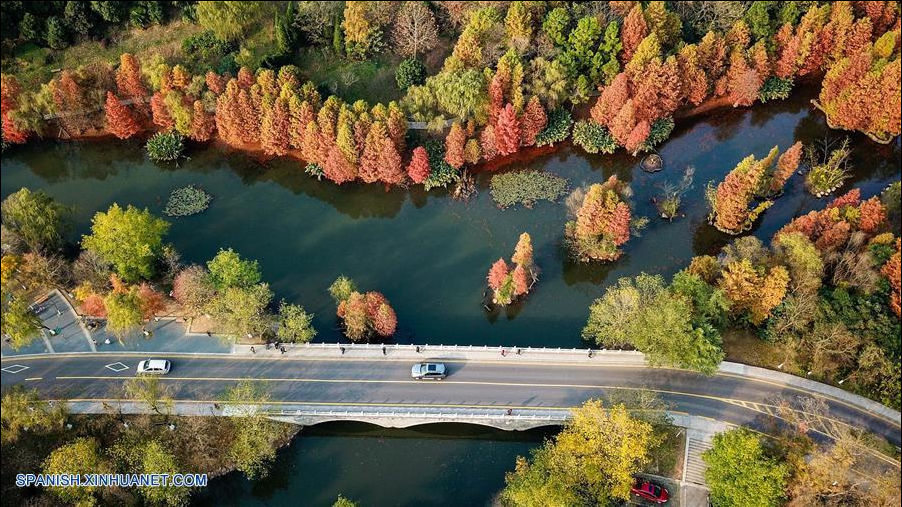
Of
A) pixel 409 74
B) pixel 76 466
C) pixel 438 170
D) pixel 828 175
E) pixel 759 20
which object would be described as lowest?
pixel 76 466

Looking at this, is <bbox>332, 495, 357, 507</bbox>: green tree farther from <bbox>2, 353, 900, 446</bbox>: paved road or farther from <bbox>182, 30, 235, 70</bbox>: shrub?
<bbox>182, 30, 235, 70</bbox>: shrub

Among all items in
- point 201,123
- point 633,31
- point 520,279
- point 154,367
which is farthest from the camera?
point 633,31

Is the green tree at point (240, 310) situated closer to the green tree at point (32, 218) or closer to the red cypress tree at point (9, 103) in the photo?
the green tree at point (32, 218)

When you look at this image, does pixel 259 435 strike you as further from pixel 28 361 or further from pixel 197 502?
pixel 28 361

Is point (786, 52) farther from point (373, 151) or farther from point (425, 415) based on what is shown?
point (425, 415)

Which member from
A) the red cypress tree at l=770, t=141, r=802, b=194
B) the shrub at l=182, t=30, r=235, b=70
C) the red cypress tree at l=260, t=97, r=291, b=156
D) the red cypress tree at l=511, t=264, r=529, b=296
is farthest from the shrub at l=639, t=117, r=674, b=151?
the shrub at l=182, t=30, r=235, b=70

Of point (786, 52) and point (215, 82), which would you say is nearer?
point (215, 82)

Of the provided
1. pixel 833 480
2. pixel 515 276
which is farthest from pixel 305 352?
pixel 833 480

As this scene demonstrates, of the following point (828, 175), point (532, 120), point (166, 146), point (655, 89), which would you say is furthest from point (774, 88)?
point (166, 146)
